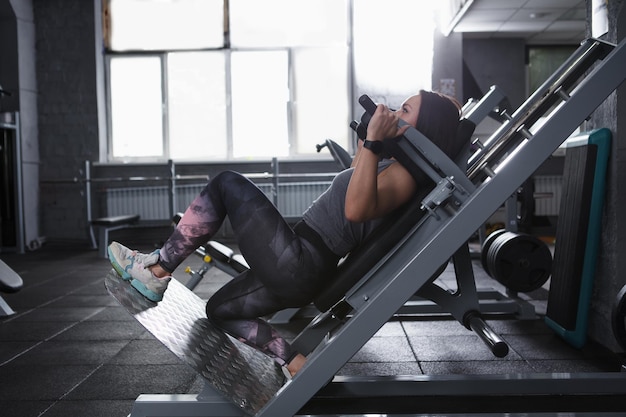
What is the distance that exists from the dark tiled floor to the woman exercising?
1.63 ft

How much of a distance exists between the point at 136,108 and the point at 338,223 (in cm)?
605

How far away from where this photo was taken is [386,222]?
139 cm

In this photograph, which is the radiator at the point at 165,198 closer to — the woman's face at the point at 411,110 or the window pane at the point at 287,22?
the window pane at the point at 287,22

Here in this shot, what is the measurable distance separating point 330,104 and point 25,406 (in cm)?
546

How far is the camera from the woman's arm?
123 centimetres

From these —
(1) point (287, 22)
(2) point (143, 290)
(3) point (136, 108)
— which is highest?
(1) point (287, 22)

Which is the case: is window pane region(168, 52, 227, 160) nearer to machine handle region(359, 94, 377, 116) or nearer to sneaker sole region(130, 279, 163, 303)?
Answer: sneaker sole region(130, 279, 163, 303)

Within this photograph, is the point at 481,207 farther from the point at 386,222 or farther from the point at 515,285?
the point at 515,285

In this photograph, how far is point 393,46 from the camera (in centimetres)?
645

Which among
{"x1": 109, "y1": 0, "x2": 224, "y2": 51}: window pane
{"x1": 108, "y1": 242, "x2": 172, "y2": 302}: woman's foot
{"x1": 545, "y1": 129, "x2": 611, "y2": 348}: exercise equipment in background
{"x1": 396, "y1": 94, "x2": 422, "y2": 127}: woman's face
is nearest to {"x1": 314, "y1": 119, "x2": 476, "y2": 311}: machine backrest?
{"x1": 396, "y1": 94, "x2": 422, "y2": 127}: woman's face

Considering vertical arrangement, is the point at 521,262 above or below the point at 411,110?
below

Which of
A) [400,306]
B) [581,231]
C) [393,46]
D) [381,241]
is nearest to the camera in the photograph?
[400,306]

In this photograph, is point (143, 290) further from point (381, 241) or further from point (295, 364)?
point (381, 241)

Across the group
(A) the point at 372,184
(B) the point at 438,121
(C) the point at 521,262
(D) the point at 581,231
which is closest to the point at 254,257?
(A) the point at 372,184
